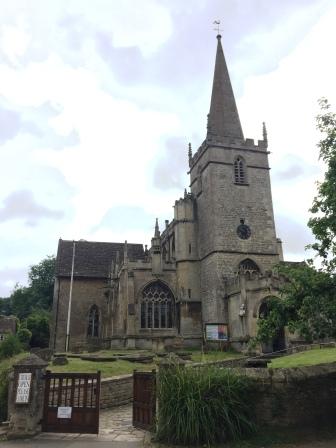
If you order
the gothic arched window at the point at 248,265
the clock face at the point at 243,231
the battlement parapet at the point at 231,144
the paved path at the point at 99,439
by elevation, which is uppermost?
the battlement parapet at the point at 231,144

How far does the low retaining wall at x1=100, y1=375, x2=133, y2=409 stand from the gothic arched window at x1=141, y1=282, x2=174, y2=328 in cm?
2158

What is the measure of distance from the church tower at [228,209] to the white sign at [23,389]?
26.3 meters

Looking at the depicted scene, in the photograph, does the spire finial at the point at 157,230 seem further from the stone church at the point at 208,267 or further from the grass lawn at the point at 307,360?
the grass lawn at the point at 307,360

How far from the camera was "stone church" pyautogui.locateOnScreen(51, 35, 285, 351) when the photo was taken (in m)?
36.3

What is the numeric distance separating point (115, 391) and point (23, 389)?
5.76m

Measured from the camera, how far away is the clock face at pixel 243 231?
40156 mm

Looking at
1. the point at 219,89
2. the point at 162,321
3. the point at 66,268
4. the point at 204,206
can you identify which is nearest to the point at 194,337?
the point at 162,321

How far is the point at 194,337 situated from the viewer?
38.2m

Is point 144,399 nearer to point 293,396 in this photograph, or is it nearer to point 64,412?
point 64,412

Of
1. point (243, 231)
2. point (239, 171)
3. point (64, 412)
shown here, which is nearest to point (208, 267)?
point (243, 231)

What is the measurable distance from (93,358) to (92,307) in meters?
24.5

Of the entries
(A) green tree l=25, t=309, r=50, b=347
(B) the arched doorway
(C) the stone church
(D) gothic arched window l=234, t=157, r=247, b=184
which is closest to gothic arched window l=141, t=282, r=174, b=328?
(C) the stone church

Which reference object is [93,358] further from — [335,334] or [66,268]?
[66,268]

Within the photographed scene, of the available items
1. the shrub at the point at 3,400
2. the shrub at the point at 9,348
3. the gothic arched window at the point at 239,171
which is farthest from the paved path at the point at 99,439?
the gothic arched window at the point at 239,171
